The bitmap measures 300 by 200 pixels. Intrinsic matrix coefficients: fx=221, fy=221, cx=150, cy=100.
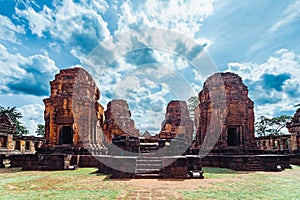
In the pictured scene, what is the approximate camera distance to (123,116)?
3066 cm

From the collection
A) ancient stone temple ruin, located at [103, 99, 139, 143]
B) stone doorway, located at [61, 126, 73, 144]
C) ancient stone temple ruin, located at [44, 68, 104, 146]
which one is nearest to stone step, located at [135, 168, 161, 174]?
ancient stone temple ruin, located at [44, 68, 104, 146]

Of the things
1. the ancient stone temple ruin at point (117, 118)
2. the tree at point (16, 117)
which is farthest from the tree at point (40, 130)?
the ancient stone temple ruin at point (117, 118)

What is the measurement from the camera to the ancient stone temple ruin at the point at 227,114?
15.4 metres

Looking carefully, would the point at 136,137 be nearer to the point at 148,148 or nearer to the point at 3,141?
the point at 148,148

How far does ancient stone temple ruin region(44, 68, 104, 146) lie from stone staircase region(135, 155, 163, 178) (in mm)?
6828

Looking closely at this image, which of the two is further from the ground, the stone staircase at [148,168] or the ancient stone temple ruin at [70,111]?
the ancient stone temple ruin at [70,111]

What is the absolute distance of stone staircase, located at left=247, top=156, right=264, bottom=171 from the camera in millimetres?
10445

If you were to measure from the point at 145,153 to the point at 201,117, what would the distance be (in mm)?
7733

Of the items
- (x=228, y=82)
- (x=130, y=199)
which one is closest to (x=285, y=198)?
(x=130, y=199)

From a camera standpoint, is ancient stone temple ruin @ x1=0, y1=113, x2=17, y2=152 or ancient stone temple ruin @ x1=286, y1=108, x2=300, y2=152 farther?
ancient stone temple ruin @ x1=0, y1=113, x2=17, y2=152

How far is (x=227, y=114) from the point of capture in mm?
15430

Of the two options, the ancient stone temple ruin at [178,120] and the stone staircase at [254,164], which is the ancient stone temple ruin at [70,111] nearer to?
the stone staircase at [254,164]

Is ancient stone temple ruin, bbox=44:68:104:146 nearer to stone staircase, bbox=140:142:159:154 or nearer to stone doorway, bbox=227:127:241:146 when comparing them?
stone staircase, bbox=140:142:159:154

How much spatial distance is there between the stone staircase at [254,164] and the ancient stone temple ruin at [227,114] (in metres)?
4.05
